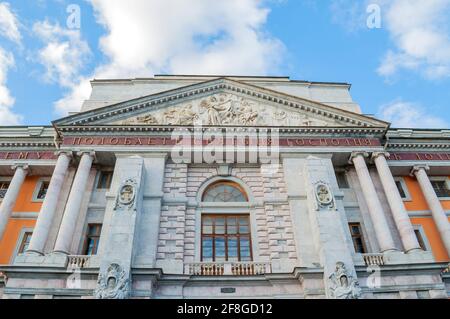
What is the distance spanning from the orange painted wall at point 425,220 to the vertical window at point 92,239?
2079 centimetres

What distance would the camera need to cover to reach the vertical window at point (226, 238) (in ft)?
73.2

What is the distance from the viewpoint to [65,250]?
20.9 meters

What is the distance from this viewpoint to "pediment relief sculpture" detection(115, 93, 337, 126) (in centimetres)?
2702

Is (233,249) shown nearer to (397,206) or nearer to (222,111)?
(222,111)

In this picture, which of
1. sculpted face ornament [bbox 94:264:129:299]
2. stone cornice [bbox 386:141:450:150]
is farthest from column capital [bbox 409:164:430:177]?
sculpted face ornament [bbox 94:264:129:299]

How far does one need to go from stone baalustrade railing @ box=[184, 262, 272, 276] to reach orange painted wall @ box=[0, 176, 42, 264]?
11792mm

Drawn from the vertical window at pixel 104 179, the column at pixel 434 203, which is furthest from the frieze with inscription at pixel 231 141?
the column at pixel 434 203

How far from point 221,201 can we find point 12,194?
14.1 metres

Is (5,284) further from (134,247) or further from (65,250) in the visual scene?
(134,247)

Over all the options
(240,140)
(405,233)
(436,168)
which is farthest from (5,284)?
(436,168)

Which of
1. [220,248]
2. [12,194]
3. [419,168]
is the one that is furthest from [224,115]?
[12,194]

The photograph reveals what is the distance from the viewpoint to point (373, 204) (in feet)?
76.9

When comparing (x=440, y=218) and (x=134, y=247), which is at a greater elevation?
(x=440, y=218)

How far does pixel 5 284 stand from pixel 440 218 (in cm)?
2667
